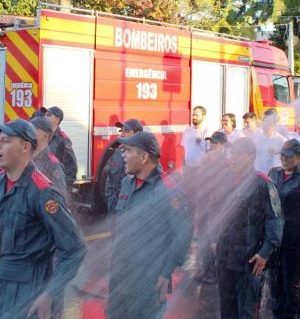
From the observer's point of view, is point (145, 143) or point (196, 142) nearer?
point (145, 143)

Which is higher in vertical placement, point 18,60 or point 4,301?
point 18,60

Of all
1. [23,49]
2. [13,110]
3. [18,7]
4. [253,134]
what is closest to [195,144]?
[253,134]

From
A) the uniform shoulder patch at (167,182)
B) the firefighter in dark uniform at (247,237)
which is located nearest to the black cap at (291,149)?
the firefighter in dark uniform at (247,237)

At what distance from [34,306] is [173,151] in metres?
7.30

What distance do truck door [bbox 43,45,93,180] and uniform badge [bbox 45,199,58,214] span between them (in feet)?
17.4

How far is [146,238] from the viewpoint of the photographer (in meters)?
3.61

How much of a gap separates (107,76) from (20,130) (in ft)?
19.6

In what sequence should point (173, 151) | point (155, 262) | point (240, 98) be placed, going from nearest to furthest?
point (155, 262) → point (173, 151) → point (240, 98)

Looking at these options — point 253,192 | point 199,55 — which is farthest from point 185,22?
point 253,192

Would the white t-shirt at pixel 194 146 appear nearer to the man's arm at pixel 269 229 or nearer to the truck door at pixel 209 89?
the truck door at pixel 209 89

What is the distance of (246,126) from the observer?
350 inches

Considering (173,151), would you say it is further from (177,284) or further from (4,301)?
(4,301)

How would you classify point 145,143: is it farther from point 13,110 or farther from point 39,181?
point 13,110

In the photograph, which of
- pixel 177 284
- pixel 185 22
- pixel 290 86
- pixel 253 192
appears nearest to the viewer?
pixel 253 192
